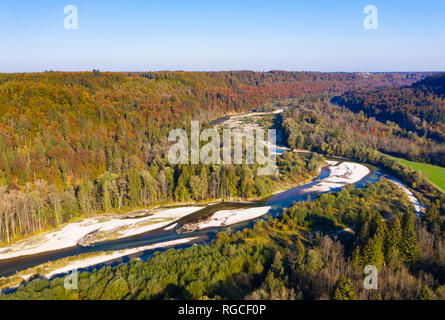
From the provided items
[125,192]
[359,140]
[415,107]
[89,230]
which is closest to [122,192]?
[125,192]

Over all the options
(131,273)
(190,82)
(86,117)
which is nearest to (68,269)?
(131,273)

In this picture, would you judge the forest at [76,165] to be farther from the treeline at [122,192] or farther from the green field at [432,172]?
the green field at [432,172]

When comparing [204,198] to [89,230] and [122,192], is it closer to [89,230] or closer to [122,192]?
[122,192]

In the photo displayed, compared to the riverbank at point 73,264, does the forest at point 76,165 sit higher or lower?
higher

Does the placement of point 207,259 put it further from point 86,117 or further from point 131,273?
point 86,117

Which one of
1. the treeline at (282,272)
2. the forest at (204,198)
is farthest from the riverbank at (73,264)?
the treeline at (282,272)
